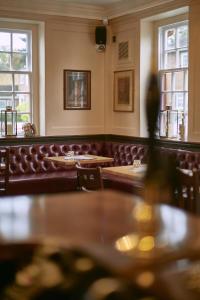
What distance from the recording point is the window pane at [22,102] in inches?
282

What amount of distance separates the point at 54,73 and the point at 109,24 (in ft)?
4.05

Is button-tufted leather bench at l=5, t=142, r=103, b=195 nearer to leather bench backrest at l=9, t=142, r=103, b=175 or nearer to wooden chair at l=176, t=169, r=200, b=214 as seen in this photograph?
leather bench backrest at l=9, t=142, r=103, b=175

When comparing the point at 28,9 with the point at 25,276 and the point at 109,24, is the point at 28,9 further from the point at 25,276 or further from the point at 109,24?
the point at 25,276

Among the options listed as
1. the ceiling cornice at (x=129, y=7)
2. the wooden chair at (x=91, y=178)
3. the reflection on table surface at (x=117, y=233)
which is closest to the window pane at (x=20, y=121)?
the ceiling cornice at (x=129, y=7)

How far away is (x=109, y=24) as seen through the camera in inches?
295

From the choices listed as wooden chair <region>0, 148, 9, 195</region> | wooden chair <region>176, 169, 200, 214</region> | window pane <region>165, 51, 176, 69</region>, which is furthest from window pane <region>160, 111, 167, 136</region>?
wooden chair <region>176, 169, 200, 214</region>

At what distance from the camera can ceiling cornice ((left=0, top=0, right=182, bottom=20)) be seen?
6.71 m

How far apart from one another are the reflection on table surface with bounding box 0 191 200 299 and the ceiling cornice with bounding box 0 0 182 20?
16.7ft

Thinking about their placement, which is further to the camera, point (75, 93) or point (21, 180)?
point (75, 93)

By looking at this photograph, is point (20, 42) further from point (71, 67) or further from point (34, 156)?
point (34, 156)

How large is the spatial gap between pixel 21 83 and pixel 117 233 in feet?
19.5

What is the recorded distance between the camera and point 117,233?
149 centimetres

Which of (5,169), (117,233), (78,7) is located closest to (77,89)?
(78,7)

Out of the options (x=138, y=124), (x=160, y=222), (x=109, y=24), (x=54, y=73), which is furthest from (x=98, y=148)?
(x=160, y=222)
